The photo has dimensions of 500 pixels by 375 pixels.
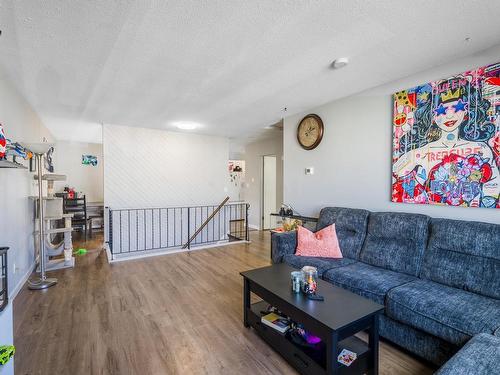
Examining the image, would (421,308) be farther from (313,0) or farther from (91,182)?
(91,182)

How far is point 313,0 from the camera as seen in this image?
1.62 metres

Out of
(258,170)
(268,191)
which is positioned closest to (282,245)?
(268,191)

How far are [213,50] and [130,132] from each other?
141 inches

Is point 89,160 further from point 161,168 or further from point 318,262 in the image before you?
point 318,262

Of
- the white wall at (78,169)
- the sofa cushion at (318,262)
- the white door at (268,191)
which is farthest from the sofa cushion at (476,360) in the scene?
the white wall at (78,169)

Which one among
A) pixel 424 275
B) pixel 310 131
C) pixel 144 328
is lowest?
pixel 144 328

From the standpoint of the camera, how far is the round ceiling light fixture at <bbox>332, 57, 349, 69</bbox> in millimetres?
2366

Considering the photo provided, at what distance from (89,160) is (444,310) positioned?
8.01 metres

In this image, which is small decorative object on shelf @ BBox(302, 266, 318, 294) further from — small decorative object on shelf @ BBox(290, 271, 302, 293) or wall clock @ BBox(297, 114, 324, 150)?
wall clock @ BBox(297, 114, 324, 150)

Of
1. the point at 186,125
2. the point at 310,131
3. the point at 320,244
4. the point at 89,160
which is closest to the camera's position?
the point at 320,244

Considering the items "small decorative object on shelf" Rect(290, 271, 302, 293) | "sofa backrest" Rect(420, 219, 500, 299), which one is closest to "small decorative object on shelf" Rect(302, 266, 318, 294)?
"small decorative object on shelf" Rect(290, 271, 302, 293)

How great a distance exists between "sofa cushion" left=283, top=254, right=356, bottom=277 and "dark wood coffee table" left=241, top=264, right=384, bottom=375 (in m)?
0.48

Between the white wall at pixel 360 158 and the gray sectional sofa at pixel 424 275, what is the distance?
11.9 inches

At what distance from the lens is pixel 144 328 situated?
2.24m
